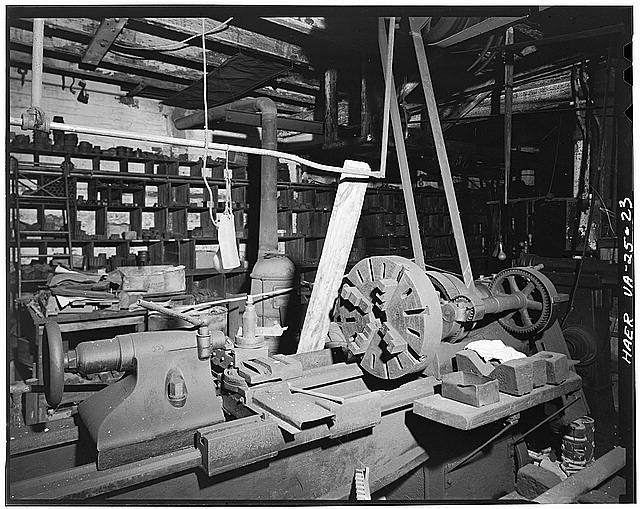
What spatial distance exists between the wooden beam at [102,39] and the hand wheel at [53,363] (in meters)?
2.84

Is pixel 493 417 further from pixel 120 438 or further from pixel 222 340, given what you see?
pixel 120 438

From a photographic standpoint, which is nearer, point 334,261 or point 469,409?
point 469,409

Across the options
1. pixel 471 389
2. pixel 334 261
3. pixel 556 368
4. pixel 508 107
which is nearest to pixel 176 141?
pixel 334 261

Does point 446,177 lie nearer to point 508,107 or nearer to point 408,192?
point 408,192

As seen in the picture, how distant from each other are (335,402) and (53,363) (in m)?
0.87

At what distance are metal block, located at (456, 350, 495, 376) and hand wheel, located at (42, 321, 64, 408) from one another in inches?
54.4

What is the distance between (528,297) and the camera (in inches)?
95.5

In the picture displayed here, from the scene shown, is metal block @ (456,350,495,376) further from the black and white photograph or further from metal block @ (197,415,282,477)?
metal block @ (197,415,282,477)

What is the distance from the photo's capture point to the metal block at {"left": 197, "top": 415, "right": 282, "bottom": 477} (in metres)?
1.33

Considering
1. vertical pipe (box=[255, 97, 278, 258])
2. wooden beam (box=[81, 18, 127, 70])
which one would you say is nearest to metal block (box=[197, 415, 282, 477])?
vertical pipe (box=[255, 97, 278, 258])

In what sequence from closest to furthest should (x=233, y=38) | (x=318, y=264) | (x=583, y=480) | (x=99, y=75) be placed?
1. (x=583, y=480)
2. (x=233, y=38)
3. (x=318, y=264)
4. (x=99, y=75)

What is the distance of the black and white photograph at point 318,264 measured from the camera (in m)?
1.51

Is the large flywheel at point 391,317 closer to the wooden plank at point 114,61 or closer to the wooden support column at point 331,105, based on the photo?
the wooden support column at point 331,105

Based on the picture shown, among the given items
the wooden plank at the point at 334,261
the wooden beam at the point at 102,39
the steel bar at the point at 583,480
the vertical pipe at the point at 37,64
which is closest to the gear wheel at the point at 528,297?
the steel bar at the point at 583,480
